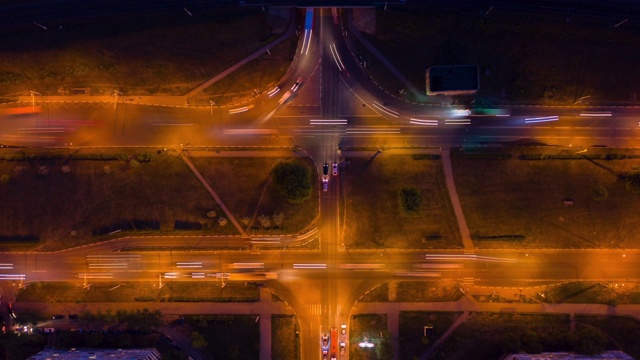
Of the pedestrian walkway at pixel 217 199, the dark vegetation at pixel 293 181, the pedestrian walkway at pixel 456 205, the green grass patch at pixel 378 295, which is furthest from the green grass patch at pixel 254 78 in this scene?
the green grass patch at pixel 378 295

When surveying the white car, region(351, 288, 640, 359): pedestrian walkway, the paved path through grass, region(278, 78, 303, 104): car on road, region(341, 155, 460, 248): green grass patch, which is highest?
the paved path through grass

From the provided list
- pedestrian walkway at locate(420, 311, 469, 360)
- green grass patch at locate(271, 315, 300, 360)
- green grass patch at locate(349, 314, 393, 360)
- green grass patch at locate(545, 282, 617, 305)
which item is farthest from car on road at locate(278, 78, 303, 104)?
green grass patch at locate(545, 282, 617, 305)

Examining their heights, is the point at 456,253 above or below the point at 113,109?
below

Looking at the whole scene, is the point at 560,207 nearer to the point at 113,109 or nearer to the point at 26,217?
the point at 113,109

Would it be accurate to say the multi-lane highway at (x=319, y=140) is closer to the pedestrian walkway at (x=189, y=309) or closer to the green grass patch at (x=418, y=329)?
the pedestrian walkway at (x=189, y=309)

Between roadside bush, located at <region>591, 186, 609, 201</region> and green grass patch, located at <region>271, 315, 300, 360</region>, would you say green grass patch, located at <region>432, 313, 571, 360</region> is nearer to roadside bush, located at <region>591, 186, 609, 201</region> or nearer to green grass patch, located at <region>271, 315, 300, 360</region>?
roadside bush, located at <region>591, 186, 609, 201</region>

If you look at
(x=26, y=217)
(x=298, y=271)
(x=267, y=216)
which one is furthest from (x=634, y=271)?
(x=26, y=217)

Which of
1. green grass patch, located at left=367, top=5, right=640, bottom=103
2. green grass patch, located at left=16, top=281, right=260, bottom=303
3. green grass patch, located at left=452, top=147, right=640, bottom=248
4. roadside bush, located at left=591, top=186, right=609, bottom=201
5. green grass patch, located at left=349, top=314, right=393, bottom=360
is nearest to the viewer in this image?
roadside bush, located at left=591, top=186, right=609, bottom=201
